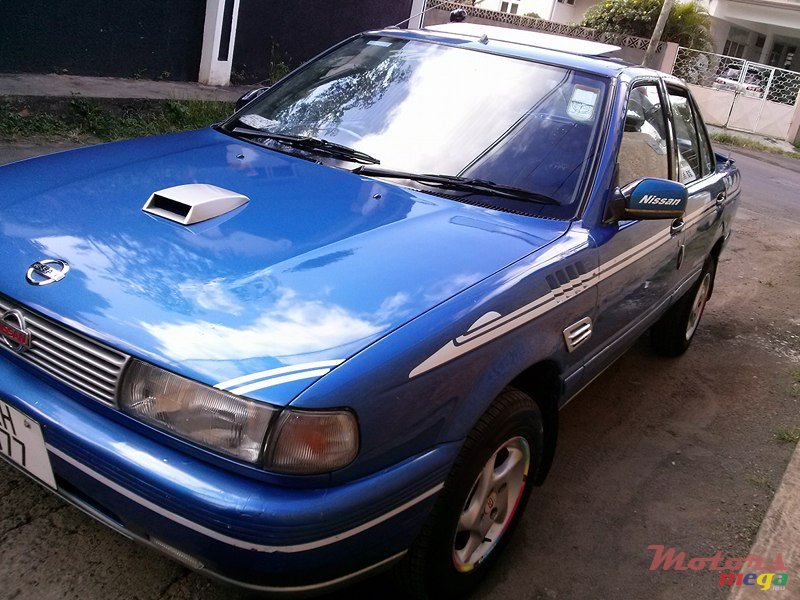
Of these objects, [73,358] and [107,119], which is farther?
[107,119]

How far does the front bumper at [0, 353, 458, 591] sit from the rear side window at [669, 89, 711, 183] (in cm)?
260

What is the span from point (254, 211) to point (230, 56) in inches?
293

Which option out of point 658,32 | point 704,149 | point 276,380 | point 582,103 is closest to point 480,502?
point 276,380

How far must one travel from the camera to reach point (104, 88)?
7289mm

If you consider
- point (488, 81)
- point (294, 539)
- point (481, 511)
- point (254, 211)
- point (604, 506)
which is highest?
point (488, 81)

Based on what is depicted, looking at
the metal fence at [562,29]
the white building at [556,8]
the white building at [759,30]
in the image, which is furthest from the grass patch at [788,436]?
the white building at [556,8]

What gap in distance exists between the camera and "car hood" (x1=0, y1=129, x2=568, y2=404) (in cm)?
190

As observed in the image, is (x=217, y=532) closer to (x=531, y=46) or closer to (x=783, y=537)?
(x=783, y=537)

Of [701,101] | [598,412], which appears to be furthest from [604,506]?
[701,101]

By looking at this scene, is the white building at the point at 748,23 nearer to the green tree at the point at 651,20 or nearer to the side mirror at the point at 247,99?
the green tree at the point at 651,20

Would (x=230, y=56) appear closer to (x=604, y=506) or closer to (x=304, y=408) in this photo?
(x=604, y=506)

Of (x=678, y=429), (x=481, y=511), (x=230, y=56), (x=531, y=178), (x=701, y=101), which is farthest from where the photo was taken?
(x=701, y=101)

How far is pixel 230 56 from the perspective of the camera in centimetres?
928

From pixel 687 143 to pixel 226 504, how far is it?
332 centimetres
